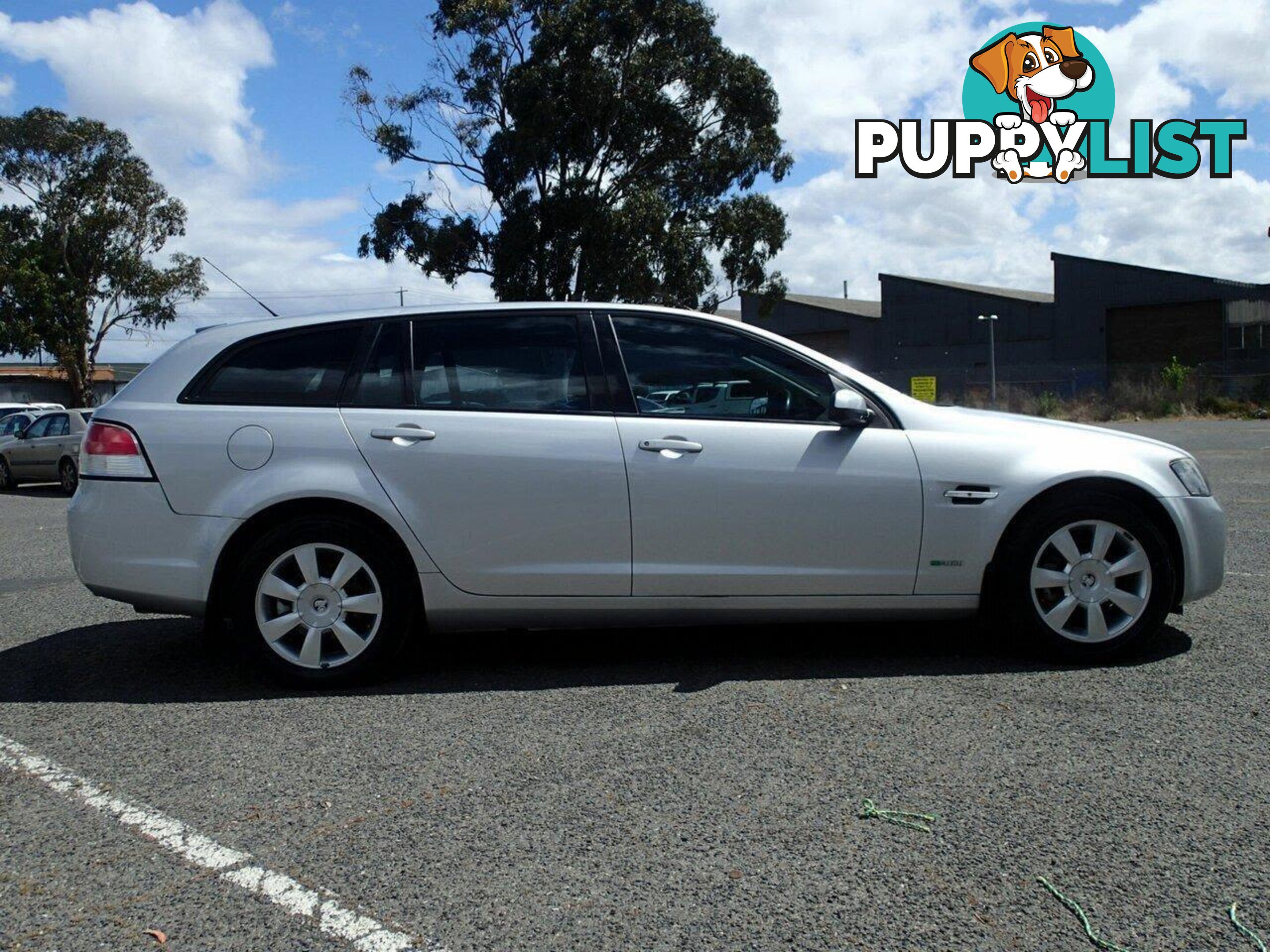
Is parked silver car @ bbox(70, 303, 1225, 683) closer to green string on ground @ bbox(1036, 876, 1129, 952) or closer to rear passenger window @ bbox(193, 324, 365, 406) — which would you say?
rear passenger window @ bbox(193, 324, 365, 406)

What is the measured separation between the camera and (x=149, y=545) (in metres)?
4.55

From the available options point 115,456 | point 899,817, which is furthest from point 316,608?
point 899,817

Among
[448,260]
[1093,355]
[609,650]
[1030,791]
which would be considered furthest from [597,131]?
[1093,355]

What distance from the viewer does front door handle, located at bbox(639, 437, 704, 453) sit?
4559 mm

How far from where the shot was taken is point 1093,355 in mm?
52188

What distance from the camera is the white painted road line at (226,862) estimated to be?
2.51m

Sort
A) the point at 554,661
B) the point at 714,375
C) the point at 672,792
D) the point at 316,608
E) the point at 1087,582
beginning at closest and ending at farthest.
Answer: the point at 672,792 → the point at 316,608 → the point at 1087,582 → the point at 714,375 → the point at 554,661

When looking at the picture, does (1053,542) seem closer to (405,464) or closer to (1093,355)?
(405,464)

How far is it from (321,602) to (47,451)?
15623 mm

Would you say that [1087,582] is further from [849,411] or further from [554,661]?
[554,661]

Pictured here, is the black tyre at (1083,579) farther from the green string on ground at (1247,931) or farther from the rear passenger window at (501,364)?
the green string on ground at (1247,931)

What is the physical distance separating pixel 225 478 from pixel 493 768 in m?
1.81

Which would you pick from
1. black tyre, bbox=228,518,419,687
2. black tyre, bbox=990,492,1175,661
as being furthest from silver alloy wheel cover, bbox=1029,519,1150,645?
black tyre, bbox=228,518,419,687

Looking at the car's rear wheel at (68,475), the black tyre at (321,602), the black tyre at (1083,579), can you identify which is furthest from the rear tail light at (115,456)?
the car's rear wheel at (68,475)
